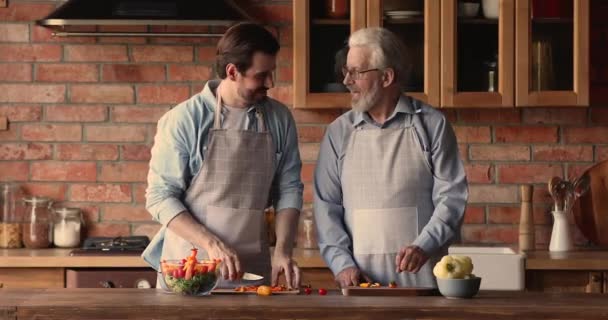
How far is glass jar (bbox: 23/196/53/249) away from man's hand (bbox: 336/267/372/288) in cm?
162

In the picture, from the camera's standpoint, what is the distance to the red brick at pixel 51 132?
5121 millimetres

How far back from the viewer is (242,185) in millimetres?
3791

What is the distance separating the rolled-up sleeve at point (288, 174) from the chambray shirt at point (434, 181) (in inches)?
4.9

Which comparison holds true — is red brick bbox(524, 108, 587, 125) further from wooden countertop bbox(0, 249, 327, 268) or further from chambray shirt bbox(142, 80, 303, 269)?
chambray shirt bbox(142, 80, 303, 269)

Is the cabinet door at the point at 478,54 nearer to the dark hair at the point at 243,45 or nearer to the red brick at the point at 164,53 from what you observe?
the red brick at the point at 164,53

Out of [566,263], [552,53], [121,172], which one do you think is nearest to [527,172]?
[552,53]

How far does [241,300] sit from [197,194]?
22.6 inches

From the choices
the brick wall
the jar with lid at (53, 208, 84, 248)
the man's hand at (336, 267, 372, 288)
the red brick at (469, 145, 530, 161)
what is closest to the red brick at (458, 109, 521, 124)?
the brick wall

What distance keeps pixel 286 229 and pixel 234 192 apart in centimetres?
20

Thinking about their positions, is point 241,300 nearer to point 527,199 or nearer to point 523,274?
point 523,274

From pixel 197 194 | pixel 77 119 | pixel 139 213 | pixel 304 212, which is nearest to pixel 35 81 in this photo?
pixel 77 119

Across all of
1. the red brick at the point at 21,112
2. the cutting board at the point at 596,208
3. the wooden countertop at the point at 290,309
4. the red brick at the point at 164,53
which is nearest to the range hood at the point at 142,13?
the red brick at the point at 164,53

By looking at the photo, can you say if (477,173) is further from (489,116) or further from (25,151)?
(25,151)

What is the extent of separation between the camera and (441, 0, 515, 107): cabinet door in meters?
4.84
